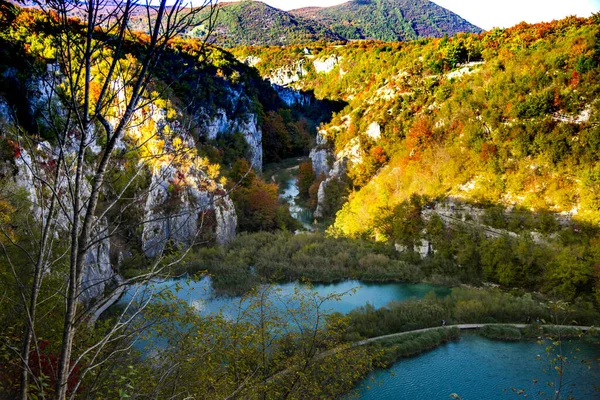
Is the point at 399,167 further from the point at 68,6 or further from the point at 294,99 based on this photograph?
the point at 294,99

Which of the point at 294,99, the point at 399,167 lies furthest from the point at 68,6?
the point at 294,99

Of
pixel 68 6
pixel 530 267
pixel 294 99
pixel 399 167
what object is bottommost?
pixel 530 267

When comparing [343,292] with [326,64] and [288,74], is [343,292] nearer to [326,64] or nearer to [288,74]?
[326,64]

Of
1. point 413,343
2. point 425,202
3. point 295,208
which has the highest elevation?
point 425,202

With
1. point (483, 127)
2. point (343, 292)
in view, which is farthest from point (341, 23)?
point (343, 292)

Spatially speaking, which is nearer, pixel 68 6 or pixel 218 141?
pixel 68 6

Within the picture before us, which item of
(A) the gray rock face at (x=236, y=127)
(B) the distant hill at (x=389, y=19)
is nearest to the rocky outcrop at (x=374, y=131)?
(A) the gray rock face at (x=236, y=127)

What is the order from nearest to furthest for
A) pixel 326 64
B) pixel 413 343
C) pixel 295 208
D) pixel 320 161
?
pixel 413 343 → pixel 320 161 → pixel 295 208 → pixel 326 64

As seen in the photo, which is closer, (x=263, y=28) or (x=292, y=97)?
(x=292, y=97)
